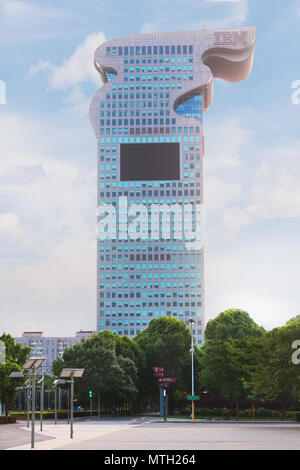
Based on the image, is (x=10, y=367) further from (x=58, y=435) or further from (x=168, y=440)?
(x=168, y=440)

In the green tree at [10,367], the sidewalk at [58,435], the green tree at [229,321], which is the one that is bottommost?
the sidewalk at [58,435]

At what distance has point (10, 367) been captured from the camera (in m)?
74.7

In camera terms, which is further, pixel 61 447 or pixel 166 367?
pixel 166 367

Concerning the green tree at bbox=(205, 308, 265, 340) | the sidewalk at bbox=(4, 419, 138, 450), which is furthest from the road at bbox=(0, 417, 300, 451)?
the green tree at bbox=(205, 308, 265, 340)

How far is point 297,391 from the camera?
66.5m

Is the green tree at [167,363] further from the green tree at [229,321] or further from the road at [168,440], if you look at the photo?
the road at [168,440]

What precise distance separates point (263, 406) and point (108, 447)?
86397 mm

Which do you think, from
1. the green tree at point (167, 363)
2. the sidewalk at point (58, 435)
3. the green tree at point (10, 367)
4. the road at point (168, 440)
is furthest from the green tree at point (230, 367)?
the road at point (168, 440)

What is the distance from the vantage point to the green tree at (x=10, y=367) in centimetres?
7394

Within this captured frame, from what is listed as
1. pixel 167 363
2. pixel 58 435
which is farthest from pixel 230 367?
pixel 58 435
